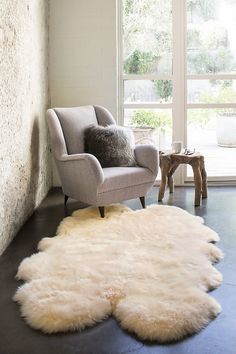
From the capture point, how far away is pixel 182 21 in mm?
4930

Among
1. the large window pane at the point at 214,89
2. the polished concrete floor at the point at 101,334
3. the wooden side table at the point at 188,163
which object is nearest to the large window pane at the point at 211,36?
the large window pane at the point at 214,89

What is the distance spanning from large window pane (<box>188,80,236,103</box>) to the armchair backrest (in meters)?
1.13

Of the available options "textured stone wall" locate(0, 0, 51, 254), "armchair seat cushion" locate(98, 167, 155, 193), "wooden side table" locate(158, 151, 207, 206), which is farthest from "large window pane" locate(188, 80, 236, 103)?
"textured stone wall" locate(0, 0, 51, 254)

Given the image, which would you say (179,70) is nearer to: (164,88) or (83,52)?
(164,88)

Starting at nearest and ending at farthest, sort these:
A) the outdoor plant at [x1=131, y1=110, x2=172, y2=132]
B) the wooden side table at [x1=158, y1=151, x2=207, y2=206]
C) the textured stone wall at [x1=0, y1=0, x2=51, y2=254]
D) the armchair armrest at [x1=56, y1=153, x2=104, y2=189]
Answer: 1. the textured stone wall at [x1=0, y1=0, x2=51, y2=254]
2. the armchair armrest at [x1=56, y1=153, x2=104, y2=189]
3. the wooden side table at [x1=158, y1=151, x2=207, y2=206]
4. the outdoor plant at [x1=131, y1=110, x2=172, y2=132]

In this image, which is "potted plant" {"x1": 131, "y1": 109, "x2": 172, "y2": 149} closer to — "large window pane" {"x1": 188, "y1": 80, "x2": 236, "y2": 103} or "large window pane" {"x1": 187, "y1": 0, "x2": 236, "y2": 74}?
"large window pane" {"x1": 188, "y1": 80, "x2": 236, "y2": 103}

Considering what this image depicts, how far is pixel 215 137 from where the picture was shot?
517cm

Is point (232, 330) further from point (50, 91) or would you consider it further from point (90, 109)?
point (50, 91)

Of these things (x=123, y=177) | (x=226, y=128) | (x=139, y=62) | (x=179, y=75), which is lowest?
(x=123, y=177)

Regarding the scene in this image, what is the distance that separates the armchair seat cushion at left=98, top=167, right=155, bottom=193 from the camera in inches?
149

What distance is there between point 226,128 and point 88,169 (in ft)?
6.88

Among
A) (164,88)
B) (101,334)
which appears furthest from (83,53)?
(101,334)

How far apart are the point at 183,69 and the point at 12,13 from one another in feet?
7.19

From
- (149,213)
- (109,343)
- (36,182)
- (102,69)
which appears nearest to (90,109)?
(102,69)
